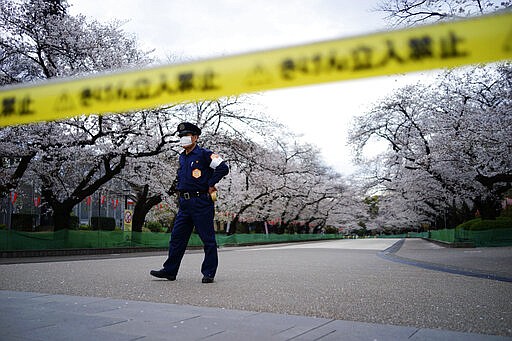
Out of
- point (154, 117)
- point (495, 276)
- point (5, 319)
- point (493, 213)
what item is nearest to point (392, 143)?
point (493, 213)

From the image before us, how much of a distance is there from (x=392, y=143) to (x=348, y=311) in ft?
80.7

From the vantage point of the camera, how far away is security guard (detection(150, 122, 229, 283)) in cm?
553

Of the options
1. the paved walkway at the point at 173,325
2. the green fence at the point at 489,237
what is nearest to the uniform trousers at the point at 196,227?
the paved walkway at the point at 173,325

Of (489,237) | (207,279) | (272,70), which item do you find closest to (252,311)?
(207,279)

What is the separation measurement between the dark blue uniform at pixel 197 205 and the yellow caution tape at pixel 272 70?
136 inches

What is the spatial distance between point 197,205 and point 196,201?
52mm

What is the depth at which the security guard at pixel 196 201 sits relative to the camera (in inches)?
218

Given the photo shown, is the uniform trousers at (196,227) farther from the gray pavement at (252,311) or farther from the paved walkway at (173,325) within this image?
the paved walkway at (173,325)

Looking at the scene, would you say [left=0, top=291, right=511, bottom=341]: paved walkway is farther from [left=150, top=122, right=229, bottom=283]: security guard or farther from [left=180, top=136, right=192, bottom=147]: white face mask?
[left=180, top=136, right=192, bottom=147]: white face mask

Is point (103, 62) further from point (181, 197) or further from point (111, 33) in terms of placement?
point (181, 197)

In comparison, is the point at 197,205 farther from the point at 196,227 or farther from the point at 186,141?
the point at 186,141

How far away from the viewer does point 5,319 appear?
308 centimetres

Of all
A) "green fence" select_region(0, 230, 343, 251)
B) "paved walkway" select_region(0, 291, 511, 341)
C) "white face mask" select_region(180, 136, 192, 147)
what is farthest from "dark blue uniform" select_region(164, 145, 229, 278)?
"green fence" select_region(0, 230, 343, 251)

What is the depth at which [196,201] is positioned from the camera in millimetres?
5520
